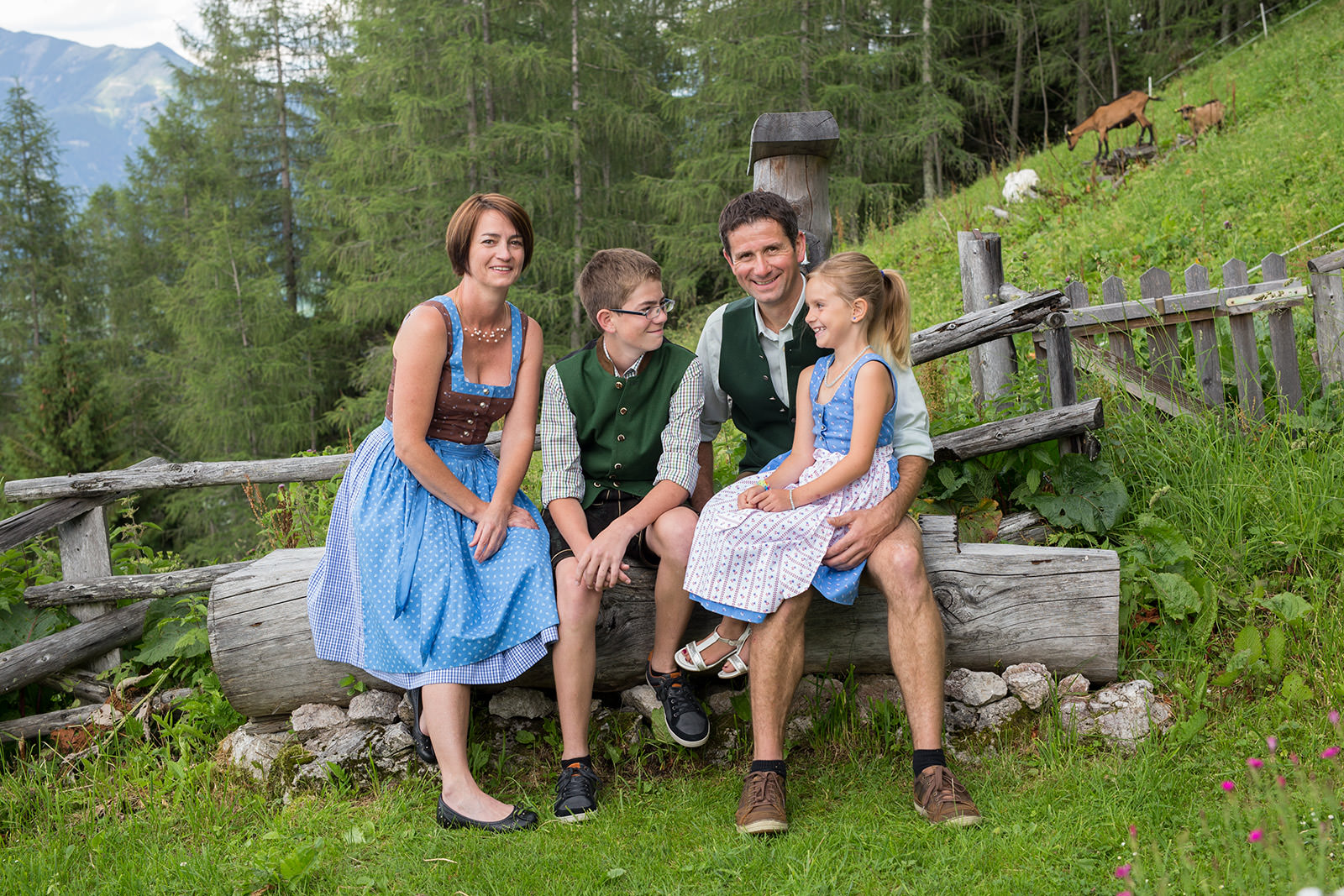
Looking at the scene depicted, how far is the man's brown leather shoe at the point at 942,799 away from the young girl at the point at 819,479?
565mm

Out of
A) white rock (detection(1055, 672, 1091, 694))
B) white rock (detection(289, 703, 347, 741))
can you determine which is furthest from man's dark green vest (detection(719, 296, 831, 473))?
white rock (detection(289, 703, 347, 741))

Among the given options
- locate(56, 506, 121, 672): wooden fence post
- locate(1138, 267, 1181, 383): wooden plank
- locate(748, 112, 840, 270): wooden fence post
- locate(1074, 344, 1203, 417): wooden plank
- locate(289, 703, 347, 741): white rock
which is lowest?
locate(289, 703, 347, 741): white rock

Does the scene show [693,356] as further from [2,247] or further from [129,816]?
[2,247]

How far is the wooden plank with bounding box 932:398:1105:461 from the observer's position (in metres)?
3.36

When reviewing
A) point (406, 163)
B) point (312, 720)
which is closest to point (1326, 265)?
point (312, 720)

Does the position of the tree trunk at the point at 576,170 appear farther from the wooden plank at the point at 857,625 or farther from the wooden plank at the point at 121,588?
the wooden plank at the point at 857,625

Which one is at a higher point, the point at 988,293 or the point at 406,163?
the point at 406,163

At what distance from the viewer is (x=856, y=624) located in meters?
3.05

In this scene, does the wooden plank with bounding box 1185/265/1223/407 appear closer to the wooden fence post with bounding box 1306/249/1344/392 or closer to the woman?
the wooden fence post with bounding box 1306/249/1344/392

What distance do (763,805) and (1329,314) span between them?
3.58m

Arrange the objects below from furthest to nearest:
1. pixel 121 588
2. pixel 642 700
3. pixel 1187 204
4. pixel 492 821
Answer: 1. pixel 1187 204
2. pixel 121 588
3. pixel 642 700
4. pixel 492 821

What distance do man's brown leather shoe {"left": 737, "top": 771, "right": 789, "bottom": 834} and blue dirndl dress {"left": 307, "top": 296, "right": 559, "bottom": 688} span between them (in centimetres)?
79

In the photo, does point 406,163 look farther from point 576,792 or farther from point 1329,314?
point 576,792

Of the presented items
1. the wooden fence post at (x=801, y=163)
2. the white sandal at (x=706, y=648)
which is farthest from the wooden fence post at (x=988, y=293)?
the white sandal at (x=706, y=648)
